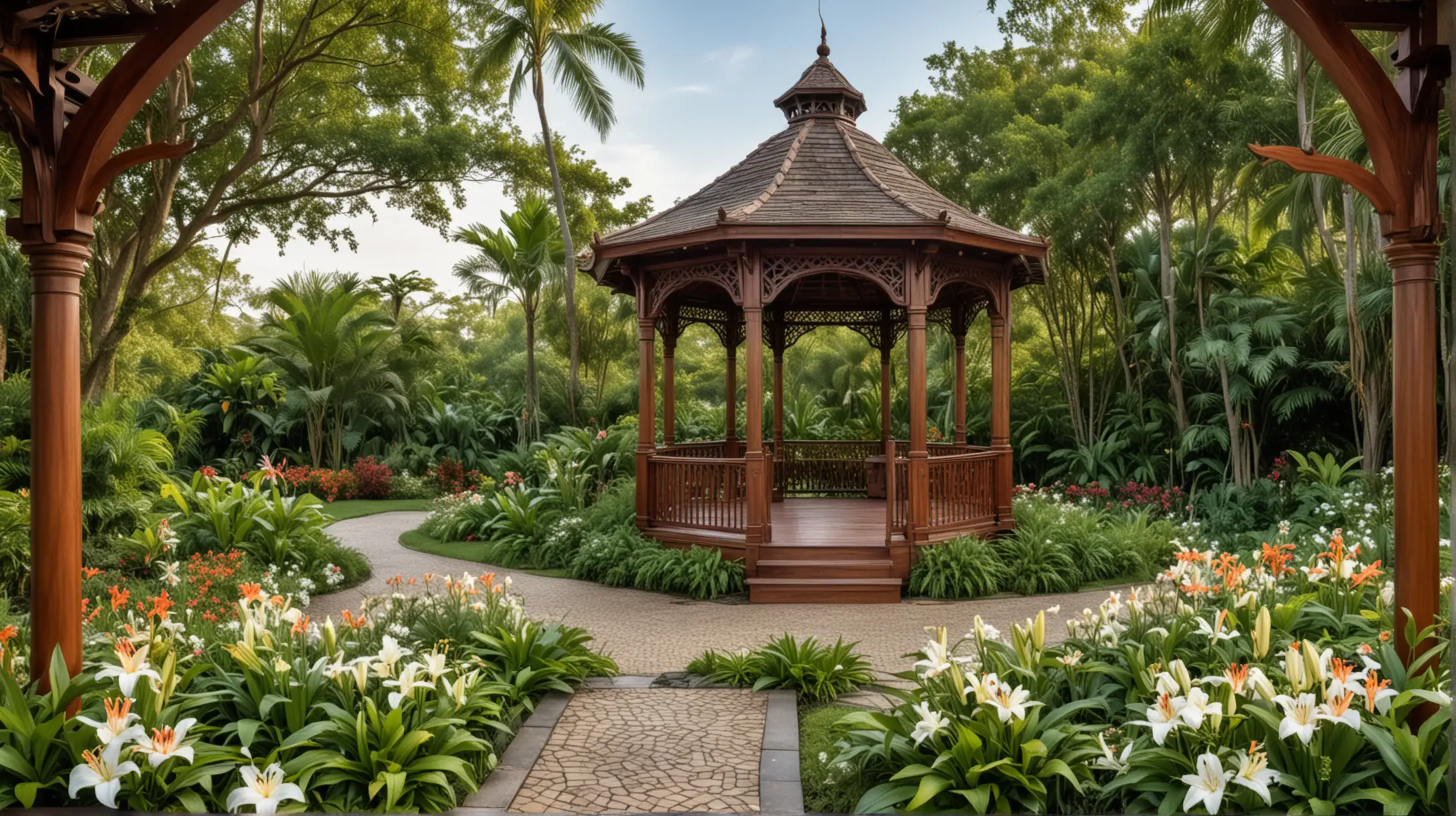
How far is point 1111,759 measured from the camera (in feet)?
11.7

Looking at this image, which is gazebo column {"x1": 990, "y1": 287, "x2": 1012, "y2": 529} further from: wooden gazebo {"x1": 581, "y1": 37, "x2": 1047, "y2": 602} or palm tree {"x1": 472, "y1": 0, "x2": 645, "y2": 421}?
palm tree {"x1": 472, "y1": 0, "x2": 645, "y2": 421}

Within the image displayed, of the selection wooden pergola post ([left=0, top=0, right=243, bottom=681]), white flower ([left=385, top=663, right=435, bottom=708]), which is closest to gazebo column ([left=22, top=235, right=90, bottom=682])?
wooden pergola post ([left=0, top=0, right=243, bottom=681])

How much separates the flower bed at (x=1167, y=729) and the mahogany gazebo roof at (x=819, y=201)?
5.04 meters

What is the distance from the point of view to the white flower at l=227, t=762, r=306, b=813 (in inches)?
129

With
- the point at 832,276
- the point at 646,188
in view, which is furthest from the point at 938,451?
the point at 646,188

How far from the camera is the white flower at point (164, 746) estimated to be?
3334 mm

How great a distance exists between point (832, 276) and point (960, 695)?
8729 millimetres

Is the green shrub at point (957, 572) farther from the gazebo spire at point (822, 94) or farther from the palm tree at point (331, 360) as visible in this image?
the palm tree at point (331, 360)

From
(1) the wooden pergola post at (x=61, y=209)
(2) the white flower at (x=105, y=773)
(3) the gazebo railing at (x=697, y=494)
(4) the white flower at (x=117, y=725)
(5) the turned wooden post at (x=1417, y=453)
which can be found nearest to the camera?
(2) the white flower at (x=105, y=773)

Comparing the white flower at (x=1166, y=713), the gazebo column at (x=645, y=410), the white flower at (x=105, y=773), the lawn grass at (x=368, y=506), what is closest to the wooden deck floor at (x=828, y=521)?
the gazebo column at (x=645, y=410)

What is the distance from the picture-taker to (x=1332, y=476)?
10.5 meters

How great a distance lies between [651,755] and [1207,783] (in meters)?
2.43

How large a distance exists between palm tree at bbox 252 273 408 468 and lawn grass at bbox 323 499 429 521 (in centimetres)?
173

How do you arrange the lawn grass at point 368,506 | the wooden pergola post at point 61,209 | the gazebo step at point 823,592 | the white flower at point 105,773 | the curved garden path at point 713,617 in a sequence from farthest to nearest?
the lawn grass at point 368,506, the gazebo step at point 823,592, the curved garden path at point 713,617, the wooden pergola post at point 61,209, the white flower at point 105,773
